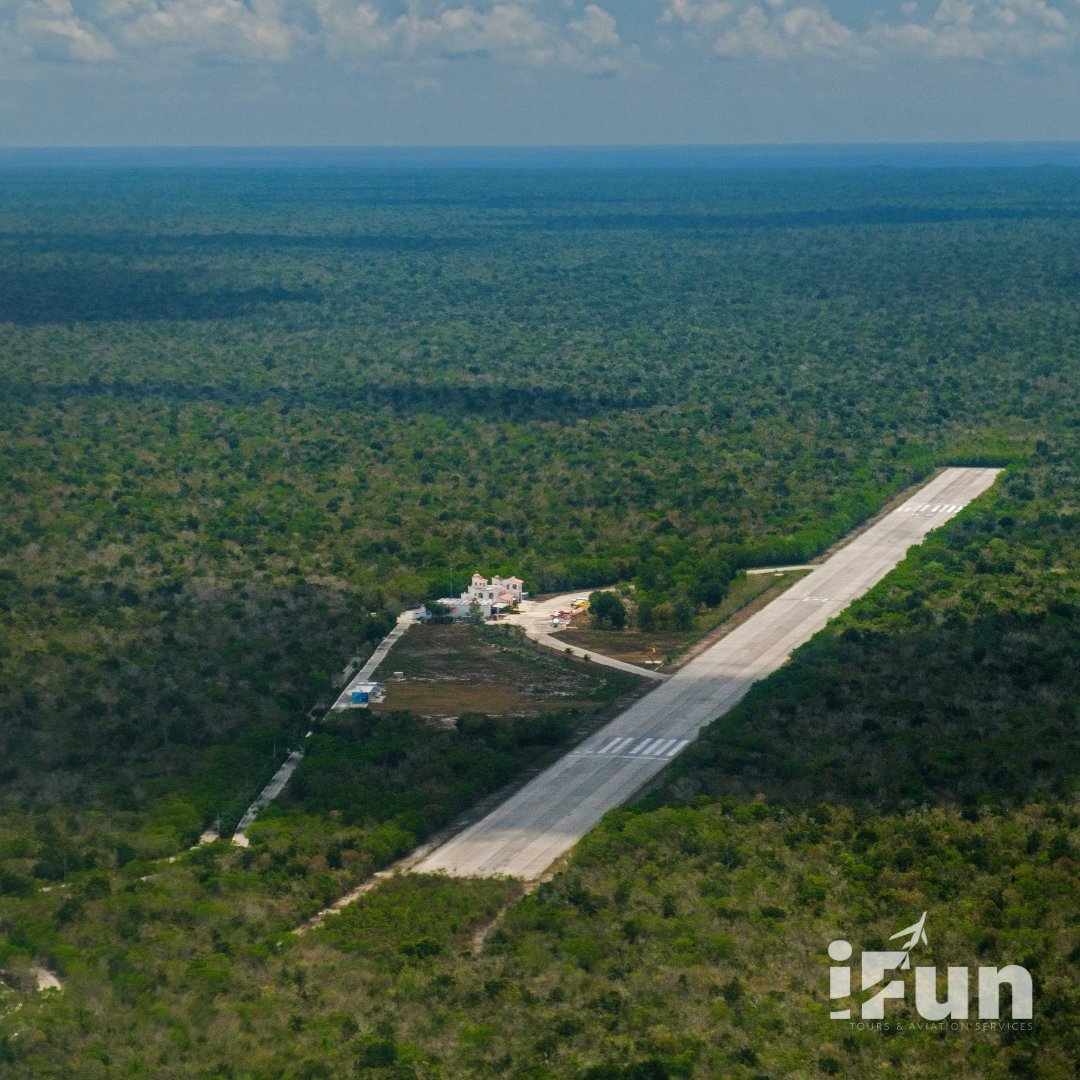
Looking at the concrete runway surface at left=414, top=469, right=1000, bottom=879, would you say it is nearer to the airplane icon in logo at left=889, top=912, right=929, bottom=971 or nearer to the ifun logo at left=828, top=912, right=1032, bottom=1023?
the airplane icon in logo at left=889, top=912, right=929, bottom=971

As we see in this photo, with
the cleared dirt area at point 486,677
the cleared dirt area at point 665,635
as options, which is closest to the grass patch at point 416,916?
the cleared dirt area at point 486,677

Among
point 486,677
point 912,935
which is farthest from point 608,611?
point 912,935

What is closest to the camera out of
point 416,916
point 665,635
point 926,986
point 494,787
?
point 926,986

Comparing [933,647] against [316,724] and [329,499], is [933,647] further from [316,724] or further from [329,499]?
[329,499]

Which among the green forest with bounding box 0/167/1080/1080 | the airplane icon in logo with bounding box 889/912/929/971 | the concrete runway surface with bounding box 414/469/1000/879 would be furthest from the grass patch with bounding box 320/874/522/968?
the airplane icon in logo with bounding box 889/912/929/971

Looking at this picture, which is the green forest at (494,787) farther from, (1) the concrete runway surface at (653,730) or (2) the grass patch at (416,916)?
(1) the concrete runway surface at (653,730)

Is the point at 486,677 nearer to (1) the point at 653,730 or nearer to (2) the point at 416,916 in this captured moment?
(1) the point at 653,730

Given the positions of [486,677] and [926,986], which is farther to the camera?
[486,677]
